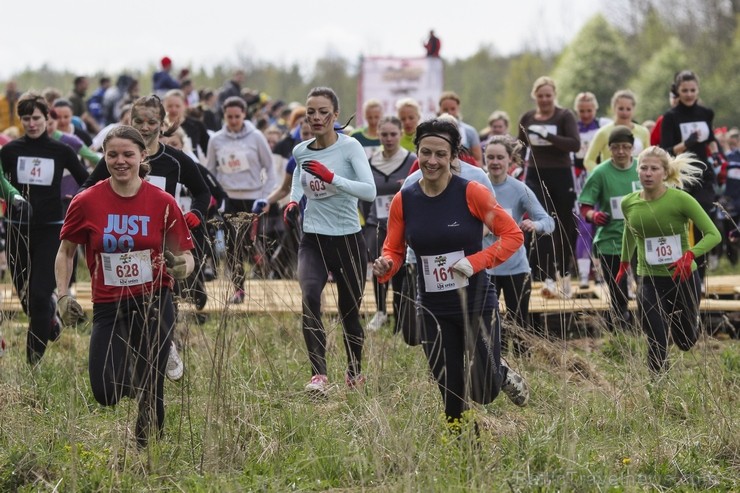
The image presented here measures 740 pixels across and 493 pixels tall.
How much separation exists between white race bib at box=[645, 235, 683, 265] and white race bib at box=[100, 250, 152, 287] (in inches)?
121

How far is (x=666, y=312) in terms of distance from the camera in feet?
24.1

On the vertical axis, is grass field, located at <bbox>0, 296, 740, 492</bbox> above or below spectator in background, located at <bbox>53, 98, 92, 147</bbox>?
below

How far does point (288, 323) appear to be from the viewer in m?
8.84

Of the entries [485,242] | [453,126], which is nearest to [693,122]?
[485,242]

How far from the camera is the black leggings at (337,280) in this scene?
7059mm

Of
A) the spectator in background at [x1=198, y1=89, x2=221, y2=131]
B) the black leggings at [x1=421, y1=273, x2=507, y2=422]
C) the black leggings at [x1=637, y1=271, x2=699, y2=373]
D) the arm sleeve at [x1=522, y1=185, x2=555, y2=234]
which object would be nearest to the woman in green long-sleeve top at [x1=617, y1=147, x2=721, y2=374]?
the black leggings at [x1=637, y1=271, x2=699, y2=373]

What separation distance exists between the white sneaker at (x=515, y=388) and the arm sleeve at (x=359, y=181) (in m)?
1.55

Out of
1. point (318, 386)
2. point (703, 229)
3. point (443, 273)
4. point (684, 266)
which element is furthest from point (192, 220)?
point (703, 229)

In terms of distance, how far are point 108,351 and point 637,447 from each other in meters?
2.34

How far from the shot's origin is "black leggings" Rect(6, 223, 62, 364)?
7703 mm

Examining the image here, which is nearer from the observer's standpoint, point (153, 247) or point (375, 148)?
point (153, 247)

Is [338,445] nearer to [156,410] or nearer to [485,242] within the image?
[156,410]

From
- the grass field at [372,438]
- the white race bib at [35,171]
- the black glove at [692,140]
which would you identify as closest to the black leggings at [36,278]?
the white race bib at [35,171]

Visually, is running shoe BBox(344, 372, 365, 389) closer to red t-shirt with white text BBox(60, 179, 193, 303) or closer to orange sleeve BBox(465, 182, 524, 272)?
orange sleeve BBox(465, 182, 524, 272)
